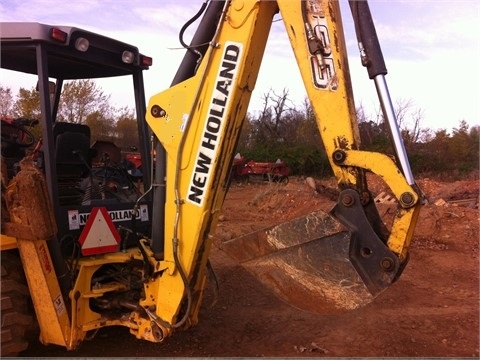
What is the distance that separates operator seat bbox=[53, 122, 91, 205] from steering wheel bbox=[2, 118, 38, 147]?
0.32 m

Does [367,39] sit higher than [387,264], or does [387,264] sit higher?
[367,39]

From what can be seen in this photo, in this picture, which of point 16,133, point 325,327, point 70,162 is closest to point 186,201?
point 70,162

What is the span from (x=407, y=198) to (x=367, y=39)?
Result: 3.25ft

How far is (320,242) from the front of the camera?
315 centimetres

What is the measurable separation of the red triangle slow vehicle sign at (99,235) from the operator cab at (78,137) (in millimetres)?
51

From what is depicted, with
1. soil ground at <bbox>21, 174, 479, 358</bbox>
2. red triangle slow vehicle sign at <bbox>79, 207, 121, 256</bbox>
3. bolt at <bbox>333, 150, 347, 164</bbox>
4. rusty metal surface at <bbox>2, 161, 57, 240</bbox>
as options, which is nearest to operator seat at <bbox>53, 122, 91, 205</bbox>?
red triangle slow vehicle sign at <bbox>79, 207, 121, 256</bbox>

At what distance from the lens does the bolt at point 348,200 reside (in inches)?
121

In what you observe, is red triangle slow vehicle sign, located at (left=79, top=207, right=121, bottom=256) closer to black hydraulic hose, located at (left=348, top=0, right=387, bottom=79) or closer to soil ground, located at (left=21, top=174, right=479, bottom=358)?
soil ground, located at (left=21, top=174, right=479, bottom=358)

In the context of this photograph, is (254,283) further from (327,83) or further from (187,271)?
(327,83)

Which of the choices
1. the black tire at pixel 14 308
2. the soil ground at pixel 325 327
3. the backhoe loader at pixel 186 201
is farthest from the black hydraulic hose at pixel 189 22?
the soil ground at pixel 325 327

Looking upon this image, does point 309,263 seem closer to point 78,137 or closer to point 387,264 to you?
point 387,264

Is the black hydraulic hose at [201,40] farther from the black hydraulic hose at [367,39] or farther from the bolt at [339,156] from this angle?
the bolt at [339,156]

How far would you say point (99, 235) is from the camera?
159 inches

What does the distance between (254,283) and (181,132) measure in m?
3.58
